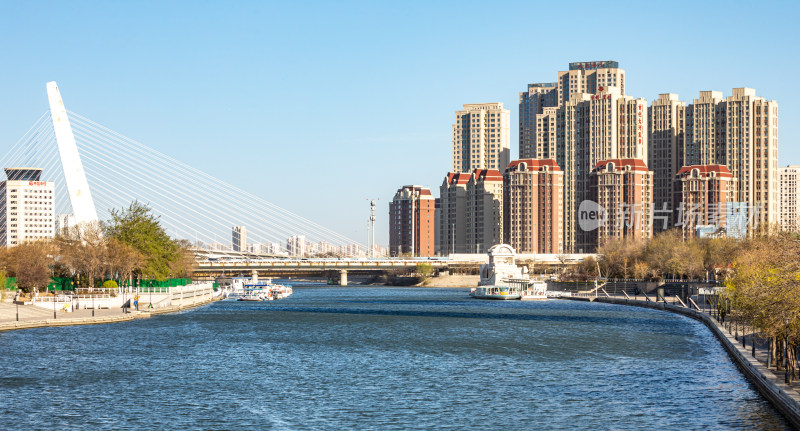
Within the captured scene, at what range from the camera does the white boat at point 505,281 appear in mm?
145625

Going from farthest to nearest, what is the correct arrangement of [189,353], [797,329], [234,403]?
1. [189,353]
2. [234,403]
3. [797,329]

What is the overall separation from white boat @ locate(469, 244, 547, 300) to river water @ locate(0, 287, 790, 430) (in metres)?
67.0

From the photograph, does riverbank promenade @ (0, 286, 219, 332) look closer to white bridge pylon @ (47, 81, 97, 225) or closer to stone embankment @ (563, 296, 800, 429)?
white bridge pylon @ (47, 81, 97, 225)

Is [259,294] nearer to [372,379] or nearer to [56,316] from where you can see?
[56,316]

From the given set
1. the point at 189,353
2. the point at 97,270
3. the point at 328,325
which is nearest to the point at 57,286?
the point at 97,270

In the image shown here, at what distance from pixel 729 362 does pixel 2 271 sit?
67.5 m

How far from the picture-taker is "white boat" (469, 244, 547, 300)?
478 feet

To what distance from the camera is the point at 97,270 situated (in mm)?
95062

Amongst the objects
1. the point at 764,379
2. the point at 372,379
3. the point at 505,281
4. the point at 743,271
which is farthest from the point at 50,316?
the point at 505,281

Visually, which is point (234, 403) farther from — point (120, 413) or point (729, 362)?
Result: point (729, 362)

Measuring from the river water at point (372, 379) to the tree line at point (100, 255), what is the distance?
839 inches

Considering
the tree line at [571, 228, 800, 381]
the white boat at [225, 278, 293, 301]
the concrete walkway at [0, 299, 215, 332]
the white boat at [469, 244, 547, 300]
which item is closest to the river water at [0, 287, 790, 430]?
the concrete walkway at [0, 299, 215, 332]

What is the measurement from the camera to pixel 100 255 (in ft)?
309

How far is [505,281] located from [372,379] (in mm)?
122985
